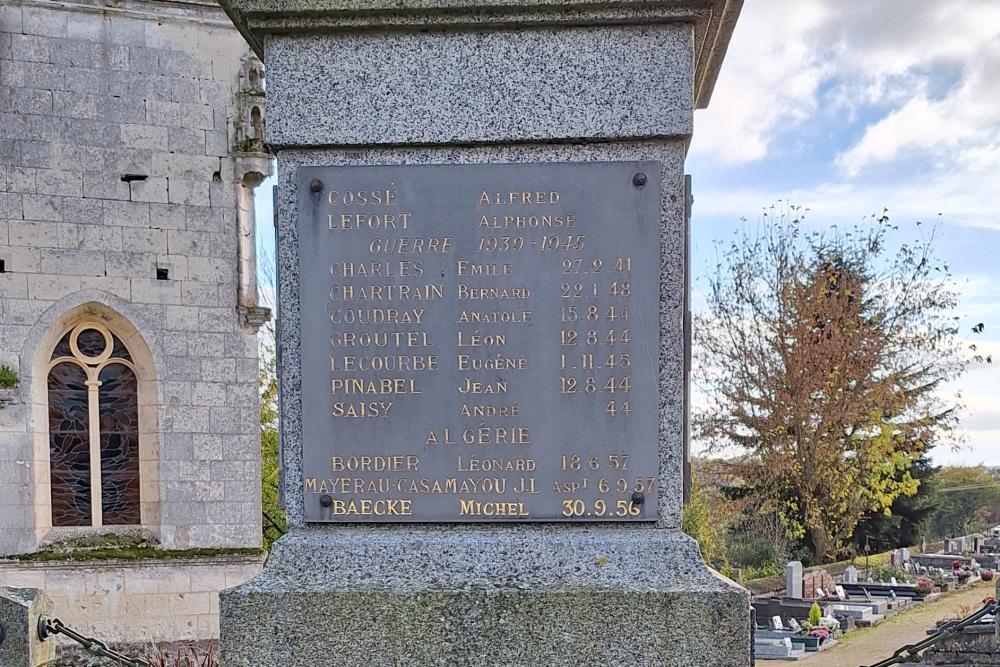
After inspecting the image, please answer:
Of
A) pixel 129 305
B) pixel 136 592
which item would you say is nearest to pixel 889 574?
pixel 136 592

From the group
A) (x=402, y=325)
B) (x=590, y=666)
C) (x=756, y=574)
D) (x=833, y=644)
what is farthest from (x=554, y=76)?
(x=756, y=574)

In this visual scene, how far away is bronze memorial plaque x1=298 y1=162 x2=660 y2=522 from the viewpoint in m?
3.21

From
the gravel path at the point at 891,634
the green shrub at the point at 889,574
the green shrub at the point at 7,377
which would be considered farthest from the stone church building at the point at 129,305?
the green shrub at the point at 889,574

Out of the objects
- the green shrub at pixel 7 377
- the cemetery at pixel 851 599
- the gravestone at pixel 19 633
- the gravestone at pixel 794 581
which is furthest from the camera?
the gravestone at pixel 794 581

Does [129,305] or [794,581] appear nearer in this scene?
[129,305]

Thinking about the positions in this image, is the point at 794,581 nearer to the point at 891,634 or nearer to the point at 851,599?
the point at 851,599

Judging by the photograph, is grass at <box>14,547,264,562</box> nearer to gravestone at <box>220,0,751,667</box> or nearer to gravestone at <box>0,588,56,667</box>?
gravestone at <box>0,588,56,667</box>

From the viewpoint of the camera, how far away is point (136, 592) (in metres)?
10.1

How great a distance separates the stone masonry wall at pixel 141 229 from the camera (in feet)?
32.1

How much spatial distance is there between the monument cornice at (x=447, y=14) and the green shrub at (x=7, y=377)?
789 cm

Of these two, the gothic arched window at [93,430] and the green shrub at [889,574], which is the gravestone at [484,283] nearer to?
the gothic arched window at [93,430]

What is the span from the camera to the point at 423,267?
10.6 ft

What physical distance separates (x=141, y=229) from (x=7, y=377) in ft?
7.07

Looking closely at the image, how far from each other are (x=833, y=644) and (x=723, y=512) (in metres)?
8.44
